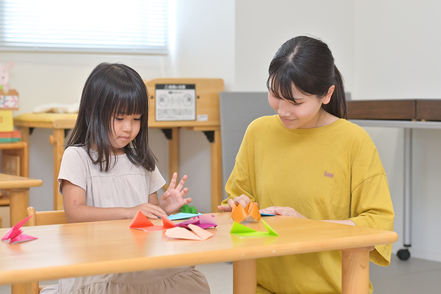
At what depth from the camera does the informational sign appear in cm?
291

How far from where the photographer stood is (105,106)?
1343mm

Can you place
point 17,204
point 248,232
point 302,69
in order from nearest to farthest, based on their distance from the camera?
point 248,232, point 302,69, point 17,204

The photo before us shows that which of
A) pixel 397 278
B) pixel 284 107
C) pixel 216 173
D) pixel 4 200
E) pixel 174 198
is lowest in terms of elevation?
pixel 397 278

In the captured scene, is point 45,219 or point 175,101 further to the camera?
point 175,101

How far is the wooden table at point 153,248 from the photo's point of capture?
66 centimetres

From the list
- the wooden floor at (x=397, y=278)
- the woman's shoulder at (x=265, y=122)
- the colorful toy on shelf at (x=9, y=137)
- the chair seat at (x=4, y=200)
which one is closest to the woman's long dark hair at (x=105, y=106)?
the woman's shoulder at (x=265, y=122)

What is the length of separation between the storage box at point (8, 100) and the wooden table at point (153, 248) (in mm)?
2431

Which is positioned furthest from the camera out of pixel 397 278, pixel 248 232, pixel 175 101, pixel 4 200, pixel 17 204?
pixel 175 101

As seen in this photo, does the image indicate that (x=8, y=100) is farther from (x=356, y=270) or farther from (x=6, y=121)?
(x=356, y=270)

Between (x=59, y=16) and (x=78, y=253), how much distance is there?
3265mm

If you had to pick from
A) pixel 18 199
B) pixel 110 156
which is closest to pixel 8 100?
pixel 18 199

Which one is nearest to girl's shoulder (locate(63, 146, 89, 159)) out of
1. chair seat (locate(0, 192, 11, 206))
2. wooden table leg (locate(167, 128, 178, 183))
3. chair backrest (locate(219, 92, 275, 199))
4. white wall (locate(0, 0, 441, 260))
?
chair backrest (locate(219, 92, 275, 199))

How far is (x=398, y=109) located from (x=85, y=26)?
2.28 m

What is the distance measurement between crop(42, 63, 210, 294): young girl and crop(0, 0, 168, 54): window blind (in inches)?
96.6
